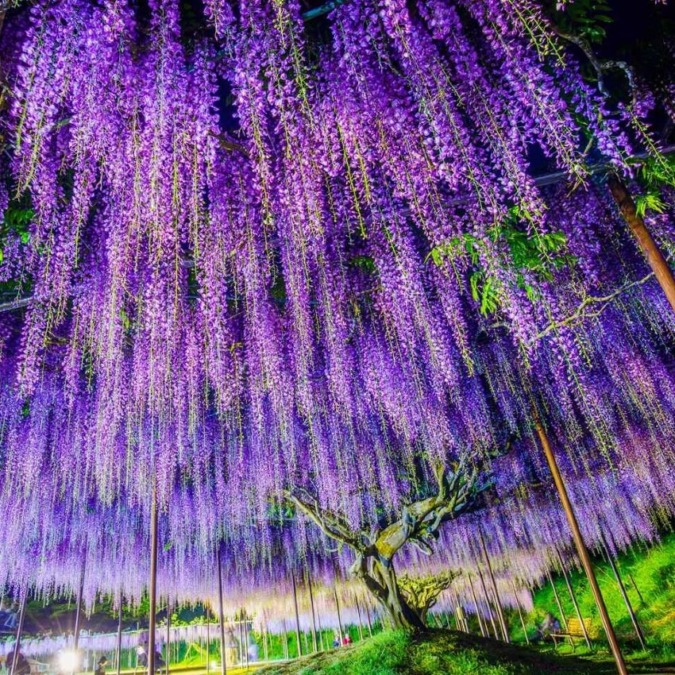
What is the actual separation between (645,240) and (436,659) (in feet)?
18.0

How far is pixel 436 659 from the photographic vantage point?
580cm

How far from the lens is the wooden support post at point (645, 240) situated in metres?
2.79

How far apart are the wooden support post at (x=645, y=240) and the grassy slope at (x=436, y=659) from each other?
4892 millimetres

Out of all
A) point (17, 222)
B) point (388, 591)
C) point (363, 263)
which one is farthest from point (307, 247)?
point (388, 591)

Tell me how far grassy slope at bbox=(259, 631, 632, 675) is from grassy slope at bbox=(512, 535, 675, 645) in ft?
23.2

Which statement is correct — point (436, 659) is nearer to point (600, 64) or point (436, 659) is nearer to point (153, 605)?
point (153, 605)

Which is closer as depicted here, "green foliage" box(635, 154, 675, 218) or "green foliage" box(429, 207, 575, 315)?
"green foliage" box(635, 154, 675, 218)

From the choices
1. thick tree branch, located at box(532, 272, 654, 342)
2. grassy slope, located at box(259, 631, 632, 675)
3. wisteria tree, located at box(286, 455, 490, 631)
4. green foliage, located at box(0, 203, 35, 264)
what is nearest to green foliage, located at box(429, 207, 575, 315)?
thick tree branch, located at box(532, 272, 654, 342)

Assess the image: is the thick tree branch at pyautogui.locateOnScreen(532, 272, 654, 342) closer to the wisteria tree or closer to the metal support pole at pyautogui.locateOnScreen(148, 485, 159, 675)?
the wisteria tree

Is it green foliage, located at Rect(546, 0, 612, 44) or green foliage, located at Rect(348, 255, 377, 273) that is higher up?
green foliage, located at Rect(348, 255, 377, 273)

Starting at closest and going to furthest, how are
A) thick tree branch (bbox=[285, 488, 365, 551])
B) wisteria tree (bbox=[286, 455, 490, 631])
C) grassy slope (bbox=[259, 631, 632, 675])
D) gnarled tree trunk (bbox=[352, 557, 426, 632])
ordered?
1. grassy slope (bbox=[259, 631, 632, 675])
2. gnarled tree trunk (bbox=[352, 557, 426, 632])
3. wisteria tree (bbox=[286, 455, 490, 631])
4. thick tree branch (bbox=[285, 488, 365, 551])

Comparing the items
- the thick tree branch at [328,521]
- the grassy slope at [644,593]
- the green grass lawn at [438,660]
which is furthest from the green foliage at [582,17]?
the grassy slope at [644,593]

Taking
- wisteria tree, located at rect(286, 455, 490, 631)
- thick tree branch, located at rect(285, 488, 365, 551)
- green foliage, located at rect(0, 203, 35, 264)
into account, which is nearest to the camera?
green foliage, located at rect(0, 203, 35, 264)

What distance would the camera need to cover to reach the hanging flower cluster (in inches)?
112
